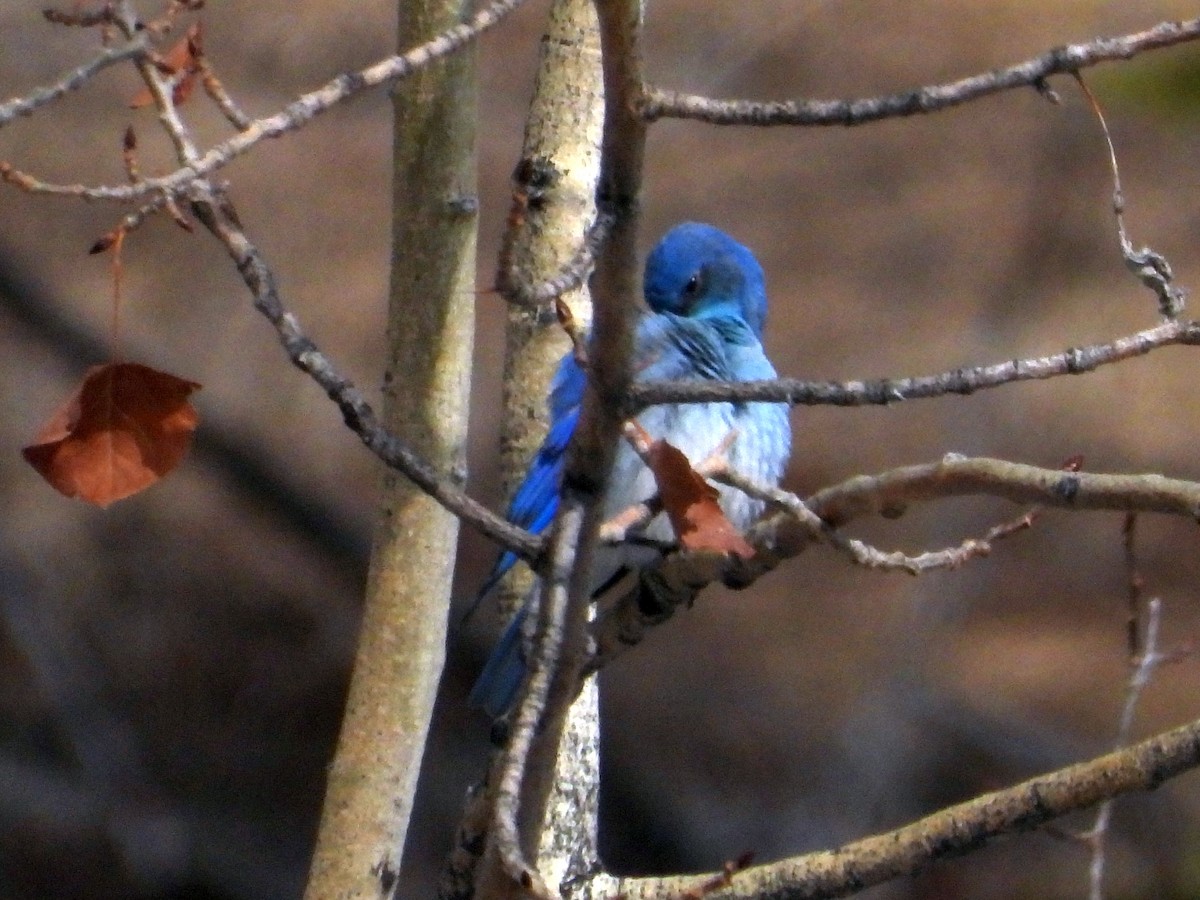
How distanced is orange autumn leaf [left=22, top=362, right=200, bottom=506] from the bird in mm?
727

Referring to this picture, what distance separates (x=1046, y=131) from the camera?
12.4 ft

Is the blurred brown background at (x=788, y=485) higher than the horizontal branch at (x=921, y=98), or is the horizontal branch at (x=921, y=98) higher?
the blurred brown background at (x=788, y=485)

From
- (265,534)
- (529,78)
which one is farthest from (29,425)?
(529,78)

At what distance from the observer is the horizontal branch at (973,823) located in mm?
1274

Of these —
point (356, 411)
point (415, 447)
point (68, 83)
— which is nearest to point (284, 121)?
point (68, 83)

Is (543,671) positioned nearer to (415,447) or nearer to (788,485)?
(415,447)

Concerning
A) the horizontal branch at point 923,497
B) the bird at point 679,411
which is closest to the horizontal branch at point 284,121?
the horizontal branch at point 923,497

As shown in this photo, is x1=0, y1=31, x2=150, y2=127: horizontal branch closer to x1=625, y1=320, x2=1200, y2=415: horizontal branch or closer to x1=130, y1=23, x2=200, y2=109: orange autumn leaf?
x1=130, y1=23, x2=200, y2=109: orange autumn leaf

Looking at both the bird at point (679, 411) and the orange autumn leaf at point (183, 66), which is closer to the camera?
the orange autumn leaf at point (183, 66)

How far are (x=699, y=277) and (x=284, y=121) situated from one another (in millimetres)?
1470

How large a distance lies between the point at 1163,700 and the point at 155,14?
276 centimetres

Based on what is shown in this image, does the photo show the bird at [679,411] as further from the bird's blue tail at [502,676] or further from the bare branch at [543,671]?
the bare branch at [543,671]

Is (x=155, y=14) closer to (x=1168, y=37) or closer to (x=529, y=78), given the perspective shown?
(x=529, y=78)

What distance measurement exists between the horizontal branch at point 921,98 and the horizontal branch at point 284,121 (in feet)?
0.49
